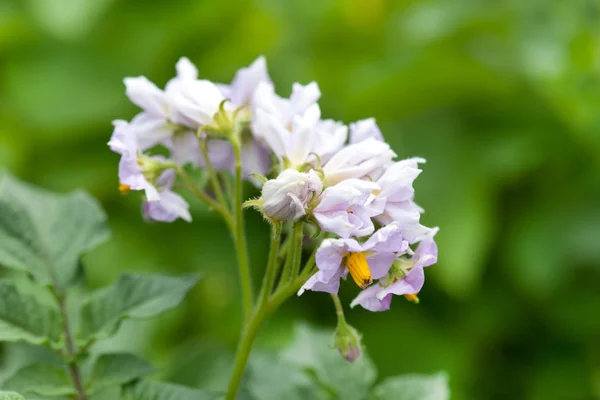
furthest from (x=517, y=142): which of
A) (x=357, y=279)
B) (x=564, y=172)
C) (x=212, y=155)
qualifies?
(x=357, y=279)

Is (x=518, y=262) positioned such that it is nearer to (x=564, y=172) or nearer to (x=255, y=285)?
(x=564, y=172)

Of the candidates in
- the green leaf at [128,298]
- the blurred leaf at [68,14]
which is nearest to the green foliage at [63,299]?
the green leaf at [128,298]

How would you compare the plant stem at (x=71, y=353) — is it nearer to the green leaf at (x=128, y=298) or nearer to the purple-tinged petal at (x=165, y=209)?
the green leaf at (x=128, y=298)

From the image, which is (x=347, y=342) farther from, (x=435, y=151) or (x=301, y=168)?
(x=435, y=151)

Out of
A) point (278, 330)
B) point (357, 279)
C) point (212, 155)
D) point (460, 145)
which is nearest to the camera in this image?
point (357, 279)

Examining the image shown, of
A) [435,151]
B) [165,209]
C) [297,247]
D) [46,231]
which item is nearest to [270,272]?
[297,247]

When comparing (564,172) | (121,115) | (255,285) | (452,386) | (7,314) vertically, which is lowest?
(7,314)

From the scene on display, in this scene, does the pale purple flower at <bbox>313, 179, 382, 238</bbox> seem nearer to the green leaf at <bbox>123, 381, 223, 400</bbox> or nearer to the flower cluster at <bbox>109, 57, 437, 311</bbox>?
the flower cluster at <bbox>109, 57, 437, 311</bbox>
